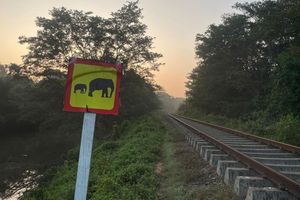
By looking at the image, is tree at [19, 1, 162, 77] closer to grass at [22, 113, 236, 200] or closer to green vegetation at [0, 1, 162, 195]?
green vegetation at [0, 1, 162, 195]

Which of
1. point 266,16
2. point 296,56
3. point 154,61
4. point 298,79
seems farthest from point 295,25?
point 154,61

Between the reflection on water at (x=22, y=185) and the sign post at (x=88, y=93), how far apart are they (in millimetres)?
11882

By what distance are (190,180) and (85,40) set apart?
36180 millimetres

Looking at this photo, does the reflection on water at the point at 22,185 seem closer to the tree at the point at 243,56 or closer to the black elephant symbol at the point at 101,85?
the black elephant symbol at the point at 101,85

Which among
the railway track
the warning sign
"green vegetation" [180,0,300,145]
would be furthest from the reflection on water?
"green vegetation" [180,0,300,145]

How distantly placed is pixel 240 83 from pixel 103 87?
1423 inches

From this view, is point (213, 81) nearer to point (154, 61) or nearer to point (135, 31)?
point (154, 61)

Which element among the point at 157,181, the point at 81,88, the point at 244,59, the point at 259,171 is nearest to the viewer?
the point at 81,88

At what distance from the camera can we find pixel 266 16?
103ft

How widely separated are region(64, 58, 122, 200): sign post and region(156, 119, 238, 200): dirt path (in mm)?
3415

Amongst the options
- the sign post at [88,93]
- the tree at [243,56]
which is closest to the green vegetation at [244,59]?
the tree at [243,56]

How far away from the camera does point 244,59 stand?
41.1 meters

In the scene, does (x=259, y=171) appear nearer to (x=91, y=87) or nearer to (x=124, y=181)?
(x=124, y=181)

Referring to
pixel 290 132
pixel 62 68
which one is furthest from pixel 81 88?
pixel 62 68
